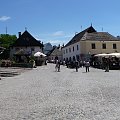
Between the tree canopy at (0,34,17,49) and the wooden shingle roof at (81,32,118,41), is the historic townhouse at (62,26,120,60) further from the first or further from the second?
the tree canopy at (0,34,17,49)

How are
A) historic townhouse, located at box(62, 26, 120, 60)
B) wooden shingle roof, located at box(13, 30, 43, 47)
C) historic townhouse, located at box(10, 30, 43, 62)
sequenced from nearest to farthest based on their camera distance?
historic townhouse, located at box(62, 26, 120, 60) < historic townhouse, located at box(10, 30, 43, 62) < wooden shingle roof, located at box(13, 30, 43, 47)

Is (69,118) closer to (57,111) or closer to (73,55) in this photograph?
(57,111)

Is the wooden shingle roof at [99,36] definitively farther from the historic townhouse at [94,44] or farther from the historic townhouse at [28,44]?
the historic townhouse at [28,44]

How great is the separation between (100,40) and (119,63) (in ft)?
102

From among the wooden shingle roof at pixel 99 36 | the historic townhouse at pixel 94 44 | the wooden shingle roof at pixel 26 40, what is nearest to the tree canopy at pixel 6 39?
the wooden shingle roof at pixel 26 40

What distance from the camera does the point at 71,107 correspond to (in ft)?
38.3

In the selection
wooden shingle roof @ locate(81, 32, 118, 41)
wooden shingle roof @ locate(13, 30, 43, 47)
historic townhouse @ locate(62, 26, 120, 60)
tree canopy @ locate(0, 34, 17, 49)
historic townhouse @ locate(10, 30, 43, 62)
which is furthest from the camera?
tree canopy @ locate(0, 34, 17, 49)

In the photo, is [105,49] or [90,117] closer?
[90,117]

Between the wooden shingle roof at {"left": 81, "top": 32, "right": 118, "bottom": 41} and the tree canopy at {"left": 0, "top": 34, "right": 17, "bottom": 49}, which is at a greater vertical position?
the tree canopy at {"left": 0, "top": 34, "right": 17, "bottom": 49}

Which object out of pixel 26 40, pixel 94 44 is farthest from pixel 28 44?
pixel 94 44

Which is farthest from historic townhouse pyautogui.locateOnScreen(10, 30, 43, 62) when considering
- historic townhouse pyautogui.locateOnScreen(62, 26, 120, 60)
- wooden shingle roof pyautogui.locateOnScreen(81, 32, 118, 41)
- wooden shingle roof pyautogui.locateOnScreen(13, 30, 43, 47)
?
wooden shingle roof pyautogui.locateOnScreen(81, 32, 118, 41)

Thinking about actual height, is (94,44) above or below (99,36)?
below

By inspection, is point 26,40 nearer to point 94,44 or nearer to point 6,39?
point 94,44

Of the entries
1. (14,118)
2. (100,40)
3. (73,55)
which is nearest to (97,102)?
(14,118)
